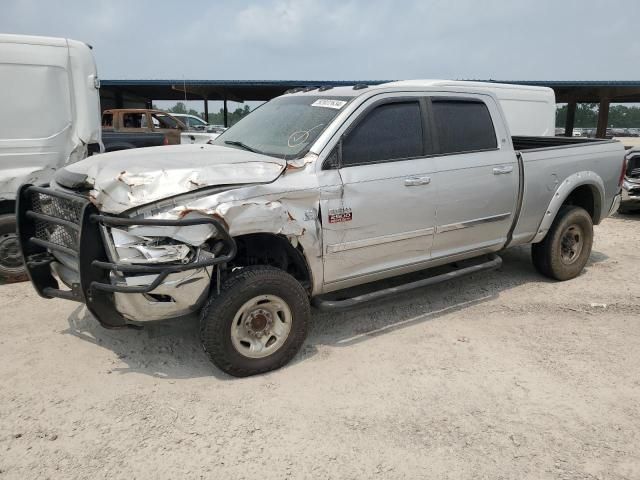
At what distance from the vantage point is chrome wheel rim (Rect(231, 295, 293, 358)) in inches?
137

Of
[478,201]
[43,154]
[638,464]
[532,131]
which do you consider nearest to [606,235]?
[532,131]

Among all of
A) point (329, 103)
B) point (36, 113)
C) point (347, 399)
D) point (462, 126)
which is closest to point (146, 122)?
point (36, 113)

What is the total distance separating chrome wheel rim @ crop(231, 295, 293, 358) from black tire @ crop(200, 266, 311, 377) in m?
0.02

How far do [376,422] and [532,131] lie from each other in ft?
27.3

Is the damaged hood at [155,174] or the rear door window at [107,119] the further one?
the rear door window at [107,119]

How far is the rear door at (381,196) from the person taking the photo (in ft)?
12.5

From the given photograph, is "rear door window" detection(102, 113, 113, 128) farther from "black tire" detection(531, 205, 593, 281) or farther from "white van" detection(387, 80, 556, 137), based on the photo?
"black tire" detection(531, 205, 593, 281)

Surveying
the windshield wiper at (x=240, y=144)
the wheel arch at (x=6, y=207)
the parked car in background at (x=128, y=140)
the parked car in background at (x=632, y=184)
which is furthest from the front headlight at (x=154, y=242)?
the parked car in background at (x=632, y=184)

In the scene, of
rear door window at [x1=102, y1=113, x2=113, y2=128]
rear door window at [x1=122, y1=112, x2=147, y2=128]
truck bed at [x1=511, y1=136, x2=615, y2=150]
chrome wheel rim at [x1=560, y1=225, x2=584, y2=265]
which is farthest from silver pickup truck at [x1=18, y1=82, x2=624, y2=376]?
rear door window at [x1=102, y1=113, x2=113, y2=128]

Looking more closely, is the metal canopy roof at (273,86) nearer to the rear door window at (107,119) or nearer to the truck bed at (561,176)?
the rear door window at (107,119)

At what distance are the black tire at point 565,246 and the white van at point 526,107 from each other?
13.6ft

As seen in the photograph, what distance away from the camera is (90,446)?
9.39 ft

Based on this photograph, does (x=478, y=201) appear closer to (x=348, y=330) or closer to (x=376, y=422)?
(x=348, y=330)

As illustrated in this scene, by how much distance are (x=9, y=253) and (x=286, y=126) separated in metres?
3.40
